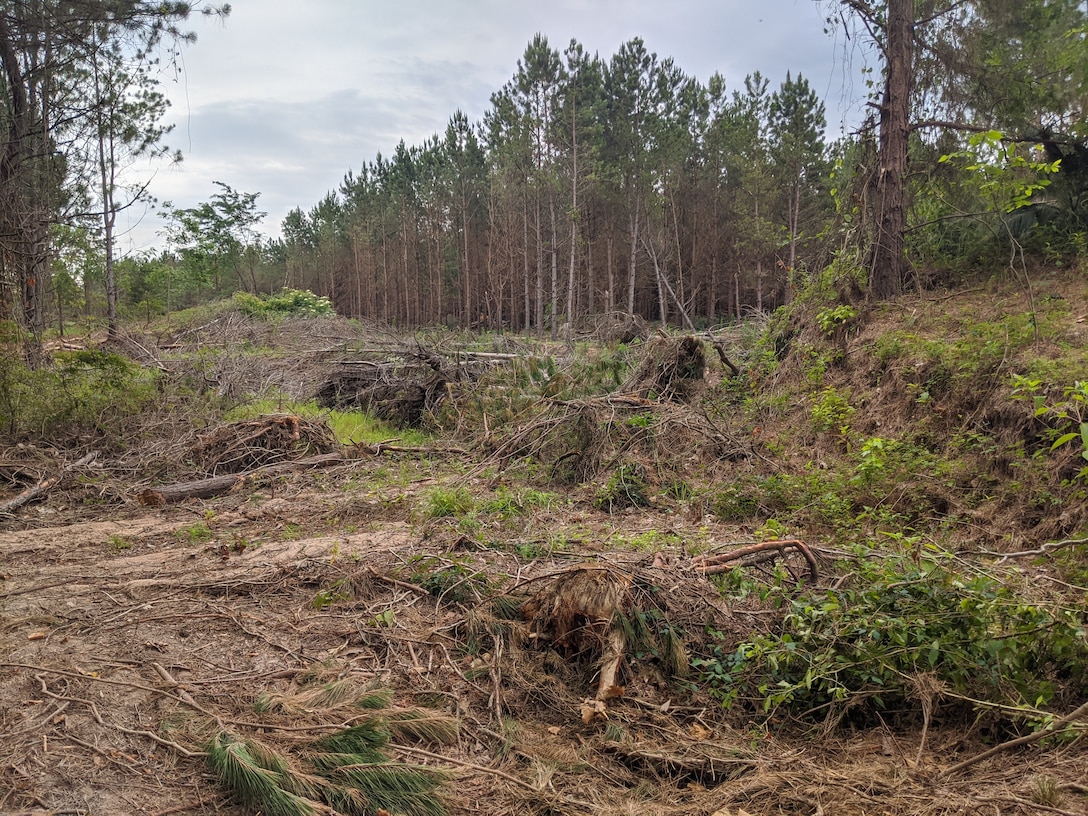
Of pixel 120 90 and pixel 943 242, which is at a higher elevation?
pixel 120 90

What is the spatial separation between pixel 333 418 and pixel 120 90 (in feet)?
18.2

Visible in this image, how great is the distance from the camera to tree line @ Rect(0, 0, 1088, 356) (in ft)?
26.2

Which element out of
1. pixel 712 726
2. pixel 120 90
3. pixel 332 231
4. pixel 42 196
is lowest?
pixel 712 726

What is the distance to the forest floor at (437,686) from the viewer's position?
2.35 m

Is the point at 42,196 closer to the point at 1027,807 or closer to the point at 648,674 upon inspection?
the point at 648,674

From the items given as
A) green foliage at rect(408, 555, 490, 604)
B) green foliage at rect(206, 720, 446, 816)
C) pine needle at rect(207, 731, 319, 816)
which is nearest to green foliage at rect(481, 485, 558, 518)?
green foliage at rect(408, 555, 490, 604)

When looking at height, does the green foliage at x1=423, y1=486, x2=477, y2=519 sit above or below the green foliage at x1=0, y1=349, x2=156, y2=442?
below

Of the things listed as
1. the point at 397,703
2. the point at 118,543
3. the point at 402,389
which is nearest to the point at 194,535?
the point at 118,543

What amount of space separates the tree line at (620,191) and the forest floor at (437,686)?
438 cm

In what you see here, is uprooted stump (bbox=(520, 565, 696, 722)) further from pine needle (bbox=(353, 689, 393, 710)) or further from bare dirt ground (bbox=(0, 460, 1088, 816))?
pine needle (bbox=(353, 689, 393, 710))

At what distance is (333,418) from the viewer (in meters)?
11.0

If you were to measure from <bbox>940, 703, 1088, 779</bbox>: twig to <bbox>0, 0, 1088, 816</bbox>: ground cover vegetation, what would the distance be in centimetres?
1

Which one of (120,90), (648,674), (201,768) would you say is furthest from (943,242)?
(120,90)

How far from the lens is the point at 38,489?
674 cm
